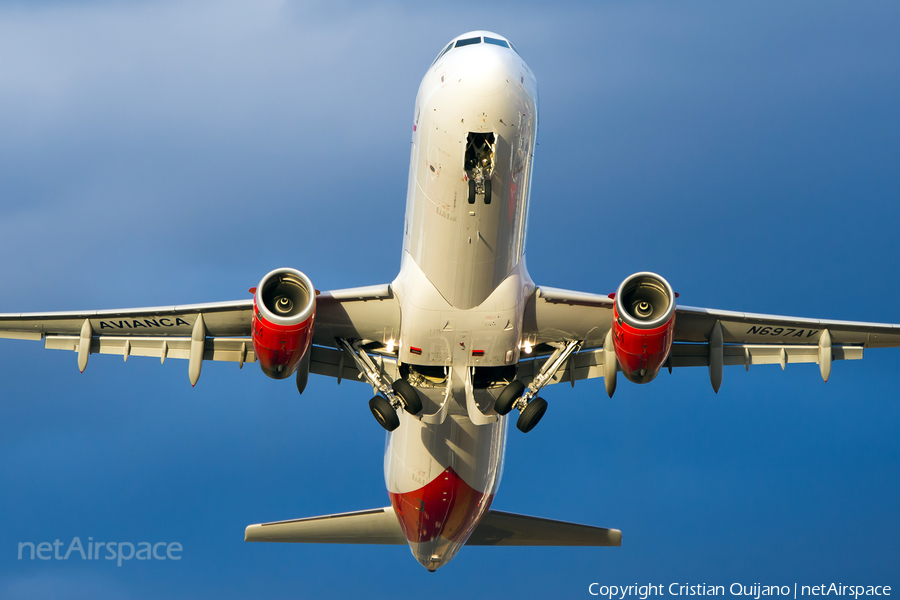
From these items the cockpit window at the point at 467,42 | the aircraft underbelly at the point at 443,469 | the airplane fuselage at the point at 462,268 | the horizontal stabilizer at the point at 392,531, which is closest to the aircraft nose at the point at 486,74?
the airplane fuselage at the point at 462,268

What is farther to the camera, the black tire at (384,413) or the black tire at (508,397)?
the black tire at (384,413)

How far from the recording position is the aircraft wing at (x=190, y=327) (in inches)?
771

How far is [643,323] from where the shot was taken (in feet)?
59.1

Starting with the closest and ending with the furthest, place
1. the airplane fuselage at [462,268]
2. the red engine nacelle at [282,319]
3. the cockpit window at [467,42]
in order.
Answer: the airplane fuselage at [462,268]
the cockpit window at [467,42]
the red engine nacelle at [282,319]

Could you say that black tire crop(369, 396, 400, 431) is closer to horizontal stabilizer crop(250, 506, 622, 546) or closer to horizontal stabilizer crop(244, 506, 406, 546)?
horizontal stabilizer crop(250, 506, 622, 546)

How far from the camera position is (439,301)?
720 inches

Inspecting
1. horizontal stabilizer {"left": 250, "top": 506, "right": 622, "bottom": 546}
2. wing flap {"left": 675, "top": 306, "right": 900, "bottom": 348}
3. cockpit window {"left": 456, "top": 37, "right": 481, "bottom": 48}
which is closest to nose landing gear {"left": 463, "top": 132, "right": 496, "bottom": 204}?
cockpit window {"left": 456, "top": 37, "right": 481, "bottom": 48}

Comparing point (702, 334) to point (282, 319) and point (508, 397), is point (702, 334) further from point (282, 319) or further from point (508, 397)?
point (282, 319)

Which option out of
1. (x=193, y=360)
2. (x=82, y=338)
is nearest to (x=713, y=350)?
(x=193, y=360)

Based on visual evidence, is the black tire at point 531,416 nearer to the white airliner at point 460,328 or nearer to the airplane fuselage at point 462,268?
the white airliner at point 460,328

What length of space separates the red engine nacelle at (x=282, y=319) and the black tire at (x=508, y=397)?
382 centimetres

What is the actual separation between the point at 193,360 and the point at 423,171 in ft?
20.6

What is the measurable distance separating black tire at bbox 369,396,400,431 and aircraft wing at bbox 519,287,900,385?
10.3ft

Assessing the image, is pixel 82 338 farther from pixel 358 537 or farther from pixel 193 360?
pixel 358 537
